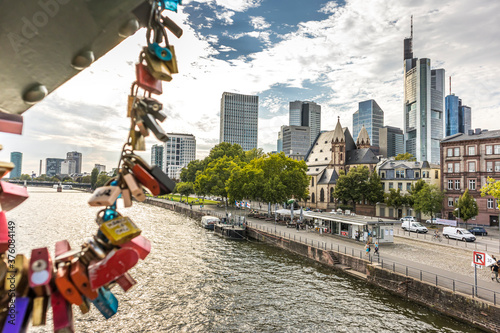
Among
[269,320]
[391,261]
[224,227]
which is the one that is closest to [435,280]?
[391,261]

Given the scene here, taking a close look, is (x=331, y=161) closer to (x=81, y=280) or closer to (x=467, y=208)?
(x=467, y=208)

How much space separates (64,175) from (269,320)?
589 ft

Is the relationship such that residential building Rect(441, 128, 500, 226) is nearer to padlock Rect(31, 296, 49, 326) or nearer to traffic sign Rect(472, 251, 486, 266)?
traffic sign Rect(472, 251, 486, 266)

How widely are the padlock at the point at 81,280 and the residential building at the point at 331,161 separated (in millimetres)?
79336

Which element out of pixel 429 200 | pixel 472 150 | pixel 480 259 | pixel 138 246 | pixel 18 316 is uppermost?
pixel 472 150

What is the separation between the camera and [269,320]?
16688 mm

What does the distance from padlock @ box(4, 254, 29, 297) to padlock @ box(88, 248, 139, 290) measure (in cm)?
42

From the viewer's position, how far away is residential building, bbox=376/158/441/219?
66000mm

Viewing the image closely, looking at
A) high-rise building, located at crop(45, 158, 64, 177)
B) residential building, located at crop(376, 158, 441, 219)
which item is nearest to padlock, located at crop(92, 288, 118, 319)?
residential building, located at crop(376, 158, 441, 219)

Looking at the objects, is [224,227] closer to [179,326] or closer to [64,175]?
[179,326]

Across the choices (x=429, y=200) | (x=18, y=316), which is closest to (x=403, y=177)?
(x=429, y=200)

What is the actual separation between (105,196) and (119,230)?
272 mm

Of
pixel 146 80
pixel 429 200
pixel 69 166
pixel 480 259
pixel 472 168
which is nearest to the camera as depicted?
pixel 146 80

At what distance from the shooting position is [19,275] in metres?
2.04
